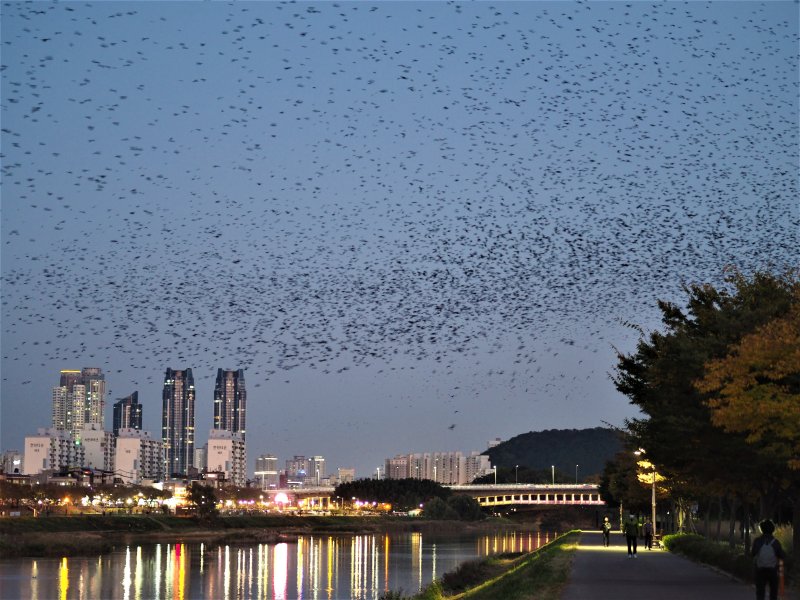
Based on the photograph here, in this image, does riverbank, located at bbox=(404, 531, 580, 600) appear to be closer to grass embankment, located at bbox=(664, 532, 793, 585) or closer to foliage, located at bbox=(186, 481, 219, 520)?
grass embankment, located at bbox=(664, 532, 793, 585)

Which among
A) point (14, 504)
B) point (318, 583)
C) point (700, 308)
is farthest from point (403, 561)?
point (14, 504)

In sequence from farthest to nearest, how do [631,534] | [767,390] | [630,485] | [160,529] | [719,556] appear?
[160,529] < [630,485] < [631,534] < [719,556] < [767,390]

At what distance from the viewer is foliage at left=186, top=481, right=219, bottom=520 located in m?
163

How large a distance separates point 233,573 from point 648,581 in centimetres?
4817

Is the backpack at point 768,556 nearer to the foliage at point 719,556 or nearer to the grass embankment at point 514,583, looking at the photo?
the grass embankment at point 514,583

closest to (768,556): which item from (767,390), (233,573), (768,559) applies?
(768,559)

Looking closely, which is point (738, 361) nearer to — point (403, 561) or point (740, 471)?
point (740, 471)

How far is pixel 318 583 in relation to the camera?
66375mm

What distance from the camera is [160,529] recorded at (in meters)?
143

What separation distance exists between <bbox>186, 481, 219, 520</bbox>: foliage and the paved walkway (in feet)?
397

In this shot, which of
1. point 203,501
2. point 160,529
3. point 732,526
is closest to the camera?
point 732,526

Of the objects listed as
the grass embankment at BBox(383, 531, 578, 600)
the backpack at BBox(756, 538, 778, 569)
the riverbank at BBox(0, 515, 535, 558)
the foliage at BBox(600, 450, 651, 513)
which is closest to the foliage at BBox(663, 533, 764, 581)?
the grass embankment at BBox(383, 531, 578, 600)

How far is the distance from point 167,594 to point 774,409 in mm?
39034

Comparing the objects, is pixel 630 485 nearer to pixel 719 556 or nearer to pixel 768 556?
pixel 719 556
